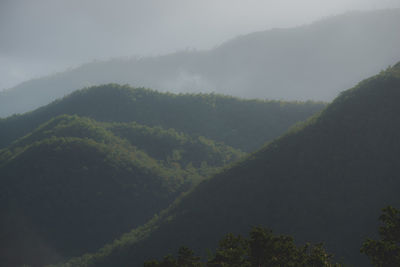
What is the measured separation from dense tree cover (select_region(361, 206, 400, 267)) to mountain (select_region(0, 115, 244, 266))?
13921 centimetres

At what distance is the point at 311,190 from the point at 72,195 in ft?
340

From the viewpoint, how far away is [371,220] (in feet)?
316

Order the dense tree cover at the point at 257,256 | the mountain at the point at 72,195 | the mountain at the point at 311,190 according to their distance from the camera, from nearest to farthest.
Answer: the dense tree cover at the point at 257,256 → the mountain at the point at 311,190 → the mountain at the point at 72,195

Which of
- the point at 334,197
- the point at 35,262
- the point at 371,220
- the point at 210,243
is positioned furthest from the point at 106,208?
the point at 371,220

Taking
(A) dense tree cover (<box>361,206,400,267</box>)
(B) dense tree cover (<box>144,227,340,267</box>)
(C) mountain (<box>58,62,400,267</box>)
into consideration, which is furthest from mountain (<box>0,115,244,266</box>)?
(A) dense tree cover (<box>361,206,400,267</box>)

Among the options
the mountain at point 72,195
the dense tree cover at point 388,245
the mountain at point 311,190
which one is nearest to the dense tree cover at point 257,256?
the dense tree cover at point 388,245

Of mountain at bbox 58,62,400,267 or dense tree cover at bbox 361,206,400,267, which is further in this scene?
mountain at bbox 58,62,400,267

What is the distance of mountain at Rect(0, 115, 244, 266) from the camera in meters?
154

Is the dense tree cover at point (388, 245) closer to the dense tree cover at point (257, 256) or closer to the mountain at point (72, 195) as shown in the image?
the dense tree cover at point (257, 256)

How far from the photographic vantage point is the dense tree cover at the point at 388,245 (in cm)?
2775

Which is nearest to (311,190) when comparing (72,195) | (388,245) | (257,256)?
(257,256)

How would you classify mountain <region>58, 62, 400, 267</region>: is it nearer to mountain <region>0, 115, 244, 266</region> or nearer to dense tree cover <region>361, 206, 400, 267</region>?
mountain <region>0, 115, 244, 266</region>

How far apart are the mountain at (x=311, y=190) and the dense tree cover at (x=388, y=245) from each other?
6901cm

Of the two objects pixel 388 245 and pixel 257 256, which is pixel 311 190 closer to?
pixel 257 256
